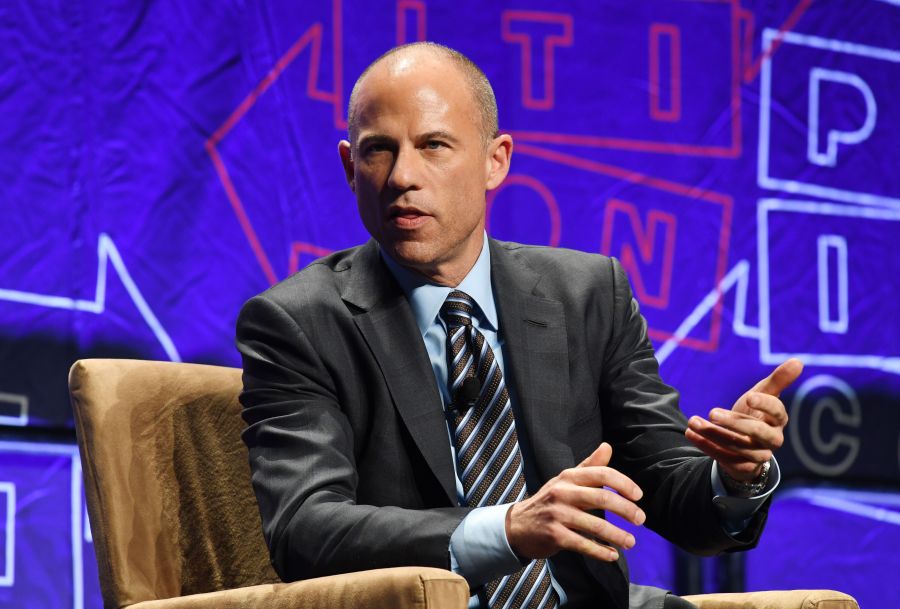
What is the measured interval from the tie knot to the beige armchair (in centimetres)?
35

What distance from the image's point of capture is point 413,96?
5.43ft

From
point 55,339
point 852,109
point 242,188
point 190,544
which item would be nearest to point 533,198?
point 242,188

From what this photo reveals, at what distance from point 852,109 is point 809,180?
221mm

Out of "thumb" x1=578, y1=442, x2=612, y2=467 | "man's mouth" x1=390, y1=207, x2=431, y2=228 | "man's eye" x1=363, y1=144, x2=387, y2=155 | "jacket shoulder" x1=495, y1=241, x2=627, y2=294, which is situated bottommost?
"thumb" x1=578, y1=442, x2=612, y2=467

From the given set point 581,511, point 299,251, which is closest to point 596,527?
point 581,511

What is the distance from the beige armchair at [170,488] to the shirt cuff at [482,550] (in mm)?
329

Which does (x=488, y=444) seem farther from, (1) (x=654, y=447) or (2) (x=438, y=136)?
(2) (x=438, y=136)

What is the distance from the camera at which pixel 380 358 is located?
1.61 metres

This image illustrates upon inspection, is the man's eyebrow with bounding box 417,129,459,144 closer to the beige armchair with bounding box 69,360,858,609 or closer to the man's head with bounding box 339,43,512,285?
the man's head with bounding box 339,43,512,285

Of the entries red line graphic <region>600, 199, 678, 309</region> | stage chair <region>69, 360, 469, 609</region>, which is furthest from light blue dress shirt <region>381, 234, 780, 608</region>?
red line graphic <region>600, 199, 678, 309</region>

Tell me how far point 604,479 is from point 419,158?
1.90 feet

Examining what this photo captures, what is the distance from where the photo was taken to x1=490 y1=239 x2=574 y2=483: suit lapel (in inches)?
63.7

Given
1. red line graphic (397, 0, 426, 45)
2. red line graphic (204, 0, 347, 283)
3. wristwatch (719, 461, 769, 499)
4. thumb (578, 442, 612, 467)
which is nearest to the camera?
thumb (578, 442, 612, 467)

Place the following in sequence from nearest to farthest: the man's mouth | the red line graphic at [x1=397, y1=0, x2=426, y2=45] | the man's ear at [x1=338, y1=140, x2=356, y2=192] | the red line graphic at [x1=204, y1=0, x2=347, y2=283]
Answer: the man's mouth
the man's ear at [x1=338, y1=140, x2=356, y2=192]
the red line graphic at [x1=204, y1=0, x2=347, y2=283]
the red line graphic at [x1=397, y1=0, x2=426, y2=45]
